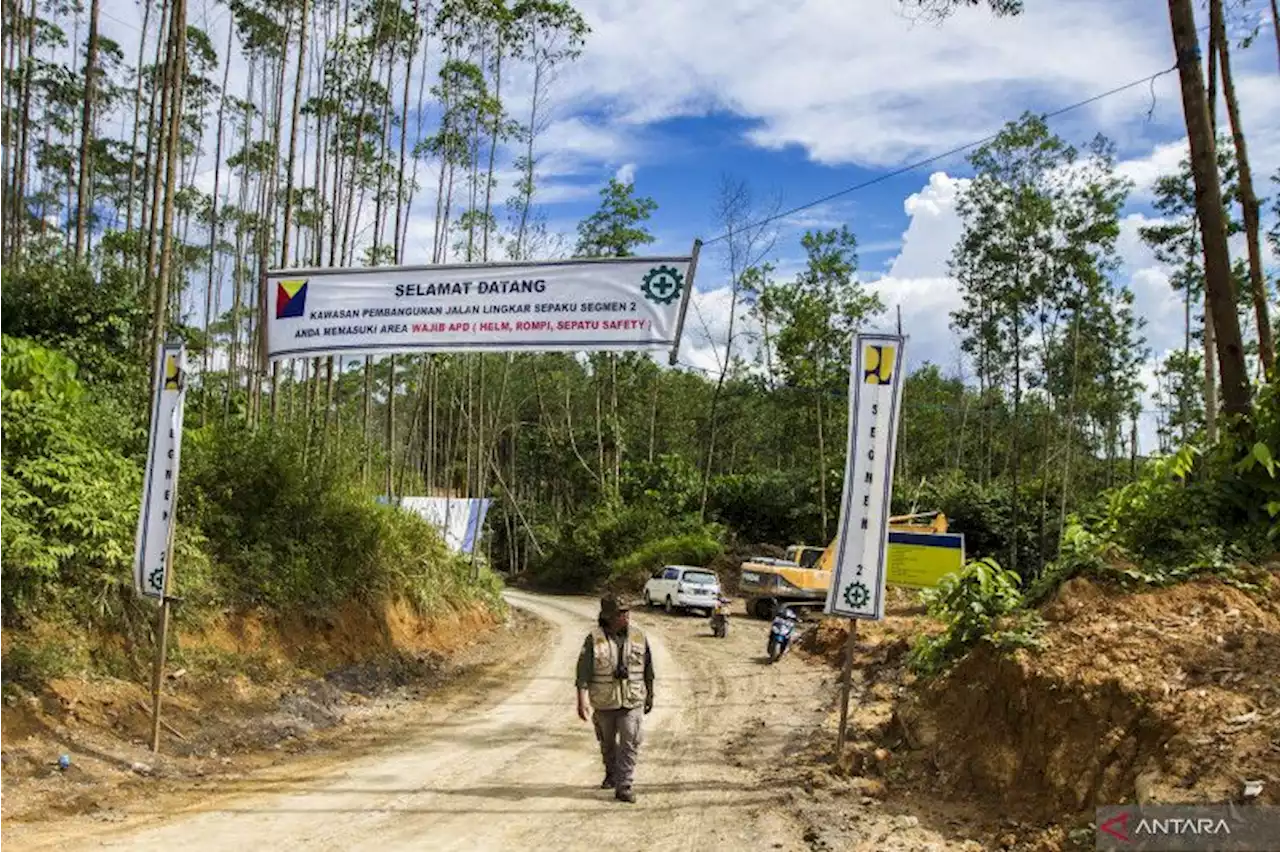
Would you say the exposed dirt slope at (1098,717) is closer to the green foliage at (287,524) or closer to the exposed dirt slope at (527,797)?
the exposed dirt slope at (527,797)

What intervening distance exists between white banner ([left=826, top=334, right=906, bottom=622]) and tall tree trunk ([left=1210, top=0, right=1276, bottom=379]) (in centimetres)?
556

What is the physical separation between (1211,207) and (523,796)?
8363 millimetres

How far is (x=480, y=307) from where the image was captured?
29.0 feet

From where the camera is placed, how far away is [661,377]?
4741cm

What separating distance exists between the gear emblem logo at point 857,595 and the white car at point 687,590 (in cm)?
1677

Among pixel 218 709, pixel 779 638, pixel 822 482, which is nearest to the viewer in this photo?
pixel 218 709

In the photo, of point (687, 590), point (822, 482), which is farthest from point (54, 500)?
point (822, 482)

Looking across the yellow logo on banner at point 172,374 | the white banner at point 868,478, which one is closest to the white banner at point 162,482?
the yellow logo on banner at point 172,374

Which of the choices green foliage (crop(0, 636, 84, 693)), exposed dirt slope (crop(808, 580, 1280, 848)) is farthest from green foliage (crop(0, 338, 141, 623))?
exposed dirt slope (crop(808, 580, 1280, 848))

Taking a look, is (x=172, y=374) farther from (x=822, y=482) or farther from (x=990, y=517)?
(x=990, y=517)

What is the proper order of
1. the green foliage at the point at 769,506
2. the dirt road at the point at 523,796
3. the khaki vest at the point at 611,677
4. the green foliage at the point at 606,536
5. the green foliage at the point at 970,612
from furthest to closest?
the green foliage at the point at 769,506
the green foliage at the point at 606,536
the green foliage at the point at 970,612
the khaki vest at the point at 611,677
the dirt road at the point at 523,796

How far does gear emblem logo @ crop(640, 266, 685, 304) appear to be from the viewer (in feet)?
27.4

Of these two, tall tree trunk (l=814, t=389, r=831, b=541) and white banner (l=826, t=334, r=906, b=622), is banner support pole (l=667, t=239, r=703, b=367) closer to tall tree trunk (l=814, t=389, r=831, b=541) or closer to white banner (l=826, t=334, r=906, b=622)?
white banner (l=826, t=334, r=906, b=622)

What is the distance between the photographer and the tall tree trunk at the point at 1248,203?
10905mm
